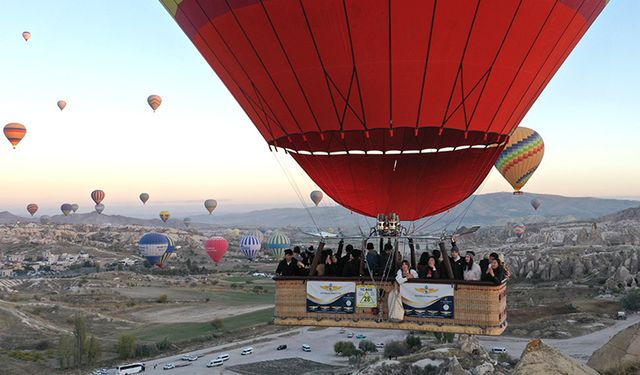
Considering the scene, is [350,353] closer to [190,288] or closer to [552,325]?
[552,325]

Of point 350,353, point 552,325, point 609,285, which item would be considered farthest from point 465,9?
point 609,285

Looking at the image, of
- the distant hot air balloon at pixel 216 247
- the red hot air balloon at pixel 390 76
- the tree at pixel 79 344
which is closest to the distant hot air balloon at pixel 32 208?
the distant hot air balloon at pixel 216 247

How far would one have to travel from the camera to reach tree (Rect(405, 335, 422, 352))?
140ft

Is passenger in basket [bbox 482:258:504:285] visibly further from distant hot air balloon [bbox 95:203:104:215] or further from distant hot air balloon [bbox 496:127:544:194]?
distant hot air balloon [bbox 95:203:104:215]

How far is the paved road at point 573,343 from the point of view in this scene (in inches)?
1593

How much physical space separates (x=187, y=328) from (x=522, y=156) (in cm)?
3363

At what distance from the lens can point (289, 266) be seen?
412 inches

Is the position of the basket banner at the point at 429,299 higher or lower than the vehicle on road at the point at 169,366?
higher

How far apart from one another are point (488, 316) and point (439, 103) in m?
3.83

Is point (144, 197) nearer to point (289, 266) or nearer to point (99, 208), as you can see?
point (99, 208)

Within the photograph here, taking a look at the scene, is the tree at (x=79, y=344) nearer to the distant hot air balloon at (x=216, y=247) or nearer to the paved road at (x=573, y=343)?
the paved road at (x=573, y=343)

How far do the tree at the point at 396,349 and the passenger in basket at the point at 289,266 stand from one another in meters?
32.1

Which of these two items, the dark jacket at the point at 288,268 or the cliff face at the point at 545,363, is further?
the dark jacket at the point at 288,268

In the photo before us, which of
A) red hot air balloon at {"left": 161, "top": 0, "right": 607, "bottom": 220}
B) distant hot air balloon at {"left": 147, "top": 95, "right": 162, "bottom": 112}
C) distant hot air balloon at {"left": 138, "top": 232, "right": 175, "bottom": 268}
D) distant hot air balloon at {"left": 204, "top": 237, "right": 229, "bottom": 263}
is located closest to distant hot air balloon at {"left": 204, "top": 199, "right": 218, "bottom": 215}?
distant hot air balloon at {"left": 204, "top": 237, "right": 229, "bottom": 263}
